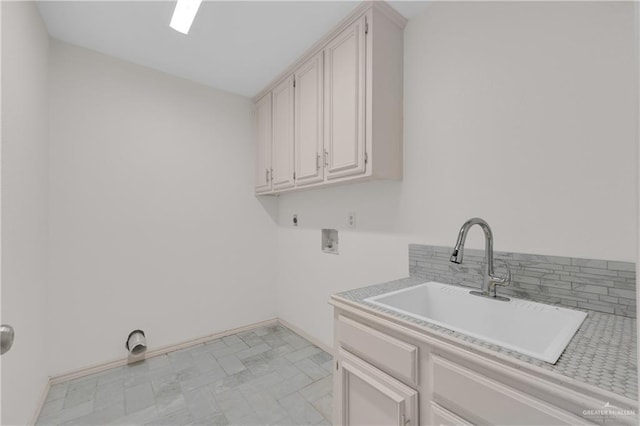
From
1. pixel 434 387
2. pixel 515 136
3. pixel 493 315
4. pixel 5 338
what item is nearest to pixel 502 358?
pixel 434 387

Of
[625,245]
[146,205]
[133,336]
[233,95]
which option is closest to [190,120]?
Result: [233,95]

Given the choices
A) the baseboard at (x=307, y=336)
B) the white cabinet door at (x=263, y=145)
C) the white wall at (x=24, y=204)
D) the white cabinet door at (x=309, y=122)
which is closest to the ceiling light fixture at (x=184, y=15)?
the white wall at (x=24, y=204)

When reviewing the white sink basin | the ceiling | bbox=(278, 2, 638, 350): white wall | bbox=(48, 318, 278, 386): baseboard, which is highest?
the ceiling

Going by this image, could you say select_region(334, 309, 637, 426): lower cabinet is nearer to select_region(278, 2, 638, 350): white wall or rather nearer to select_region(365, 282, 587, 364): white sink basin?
select_region(365, 282, 587, 364): white sink basin

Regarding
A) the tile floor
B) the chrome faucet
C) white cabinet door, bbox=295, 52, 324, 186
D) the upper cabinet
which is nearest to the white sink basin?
the chrome faucet

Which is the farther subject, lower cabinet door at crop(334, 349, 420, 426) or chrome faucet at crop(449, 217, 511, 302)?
chrome faucet at crop(449, 217, 511, 302)

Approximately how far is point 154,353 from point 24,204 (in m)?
1.46

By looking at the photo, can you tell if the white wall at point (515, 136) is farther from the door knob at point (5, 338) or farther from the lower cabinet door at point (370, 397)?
the door knob at point (5, 338)

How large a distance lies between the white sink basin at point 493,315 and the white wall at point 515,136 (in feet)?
0.90

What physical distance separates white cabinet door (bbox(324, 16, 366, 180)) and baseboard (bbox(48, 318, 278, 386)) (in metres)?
1.83

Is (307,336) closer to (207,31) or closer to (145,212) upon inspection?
(145,212)

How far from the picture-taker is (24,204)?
1432mm

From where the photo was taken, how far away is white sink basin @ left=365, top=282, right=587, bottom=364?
3.07 feet

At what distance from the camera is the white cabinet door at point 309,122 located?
1.94m
